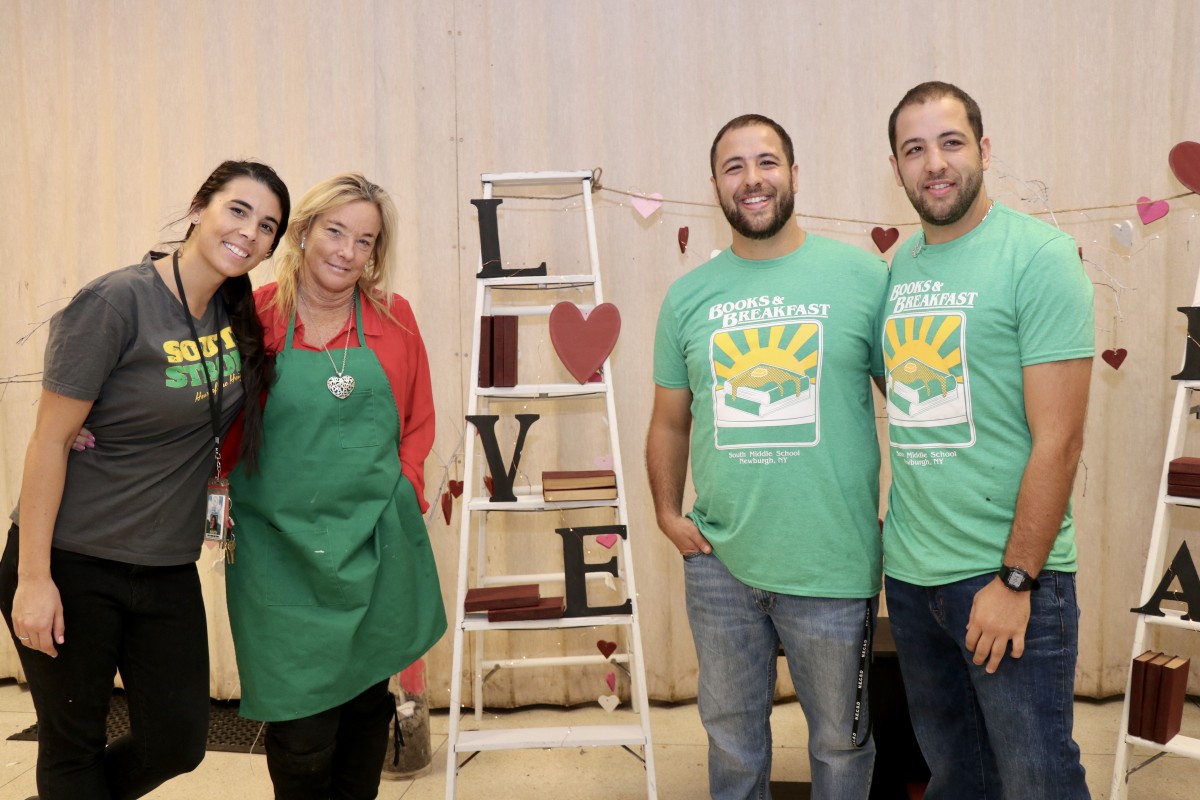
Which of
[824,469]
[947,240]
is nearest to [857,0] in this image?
[947,240]

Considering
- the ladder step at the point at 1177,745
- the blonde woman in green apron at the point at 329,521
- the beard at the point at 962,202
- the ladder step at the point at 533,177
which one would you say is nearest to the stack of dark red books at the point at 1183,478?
the ladder step at the point at 1177,745

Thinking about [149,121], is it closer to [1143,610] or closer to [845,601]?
[845,601]

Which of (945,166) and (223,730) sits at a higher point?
(945,166)

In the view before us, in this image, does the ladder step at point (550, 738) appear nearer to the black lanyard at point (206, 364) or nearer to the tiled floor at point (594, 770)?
the tiled floor at point (594, 770)

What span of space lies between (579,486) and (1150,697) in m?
1.51

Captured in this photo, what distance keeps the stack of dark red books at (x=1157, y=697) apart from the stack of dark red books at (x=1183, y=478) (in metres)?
0.42

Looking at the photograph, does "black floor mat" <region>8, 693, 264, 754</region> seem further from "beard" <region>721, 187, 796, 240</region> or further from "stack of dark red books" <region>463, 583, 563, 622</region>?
"beard" <region>721, 187, 796, 240</region>

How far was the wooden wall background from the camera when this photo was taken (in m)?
2.79

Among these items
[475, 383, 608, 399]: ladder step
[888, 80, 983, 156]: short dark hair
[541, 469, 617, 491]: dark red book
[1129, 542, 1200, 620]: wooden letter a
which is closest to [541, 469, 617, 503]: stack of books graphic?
[541, 469, 617, 491]: dark red book

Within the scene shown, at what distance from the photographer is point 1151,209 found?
2662mm

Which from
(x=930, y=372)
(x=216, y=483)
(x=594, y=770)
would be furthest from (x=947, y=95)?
(x=594, y=770)

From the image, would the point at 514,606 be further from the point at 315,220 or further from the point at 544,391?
the point at 315,220

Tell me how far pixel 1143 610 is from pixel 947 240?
4.27 ft

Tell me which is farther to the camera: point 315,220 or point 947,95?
point 315,220
